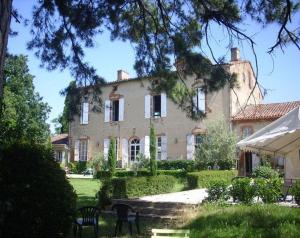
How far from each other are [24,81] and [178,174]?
1825 cm

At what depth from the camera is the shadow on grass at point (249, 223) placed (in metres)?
6.53

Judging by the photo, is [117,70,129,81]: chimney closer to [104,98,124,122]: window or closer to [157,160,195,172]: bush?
[104,98,124,122]: window

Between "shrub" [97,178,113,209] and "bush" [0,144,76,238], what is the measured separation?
221 inches

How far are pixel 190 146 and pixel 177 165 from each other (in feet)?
4.94

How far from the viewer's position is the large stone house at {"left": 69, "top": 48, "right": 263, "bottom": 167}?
26.1 metres

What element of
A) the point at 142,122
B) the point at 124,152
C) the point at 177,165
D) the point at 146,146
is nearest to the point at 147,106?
the point at 142,122

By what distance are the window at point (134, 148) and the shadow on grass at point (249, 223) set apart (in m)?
21.0

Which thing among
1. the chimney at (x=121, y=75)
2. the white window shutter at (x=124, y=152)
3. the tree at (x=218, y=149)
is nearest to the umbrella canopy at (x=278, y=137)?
the tree at (x=218, y=149)

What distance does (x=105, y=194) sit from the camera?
40.8 feet

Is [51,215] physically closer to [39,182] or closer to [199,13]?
[39,182]

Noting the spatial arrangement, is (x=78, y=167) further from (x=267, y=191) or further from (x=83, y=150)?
(x=267, y=191)

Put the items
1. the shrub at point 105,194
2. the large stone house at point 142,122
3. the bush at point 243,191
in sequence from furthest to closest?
the large stone house at point 142,122 < the shrub at point 105,194 < the bush at point 243,191

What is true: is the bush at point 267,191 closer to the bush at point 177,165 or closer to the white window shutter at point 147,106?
the bush at point 177,165

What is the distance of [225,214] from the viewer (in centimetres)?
805
